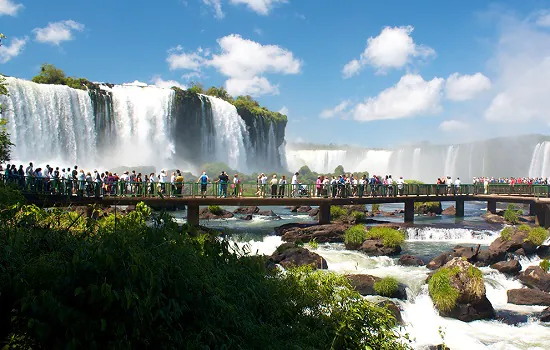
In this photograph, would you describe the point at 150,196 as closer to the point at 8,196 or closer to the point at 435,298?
the point at 8,196

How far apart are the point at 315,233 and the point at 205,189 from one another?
17.7ft

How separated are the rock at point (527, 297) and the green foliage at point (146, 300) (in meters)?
9.06

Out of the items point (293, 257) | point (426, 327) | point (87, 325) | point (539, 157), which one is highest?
point (539, 157)

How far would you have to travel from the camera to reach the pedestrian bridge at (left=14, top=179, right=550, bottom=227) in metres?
19.4

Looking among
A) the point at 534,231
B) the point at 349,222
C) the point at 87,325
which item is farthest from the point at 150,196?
the point at 87,325

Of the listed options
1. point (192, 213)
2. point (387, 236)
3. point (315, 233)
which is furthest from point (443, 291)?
point (192, 213)

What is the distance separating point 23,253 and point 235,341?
224 cm

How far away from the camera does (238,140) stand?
188 feet

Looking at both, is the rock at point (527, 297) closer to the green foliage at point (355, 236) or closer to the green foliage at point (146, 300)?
the green foliage at point (355, 236)

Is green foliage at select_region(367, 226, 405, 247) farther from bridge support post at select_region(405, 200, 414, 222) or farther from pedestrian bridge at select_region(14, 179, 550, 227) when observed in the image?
bridge support post at select_region(405, 200, 414, 222)

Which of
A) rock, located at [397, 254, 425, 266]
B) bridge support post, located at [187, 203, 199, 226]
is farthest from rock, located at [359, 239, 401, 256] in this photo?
bridge support post, located at [187, 203, 199, 226]

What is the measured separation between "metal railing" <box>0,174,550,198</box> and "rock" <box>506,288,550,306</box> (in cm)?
1146

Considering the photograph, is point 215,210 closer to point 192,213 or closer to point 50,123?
point 192,213

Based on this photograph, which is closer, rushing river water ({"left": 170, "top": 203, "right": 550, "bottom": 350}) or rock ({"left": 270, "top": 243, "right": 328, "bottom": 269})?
rushing river water ({"left": 170, "top": 203, "right": 550, "bottom": 350})
